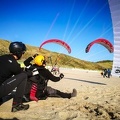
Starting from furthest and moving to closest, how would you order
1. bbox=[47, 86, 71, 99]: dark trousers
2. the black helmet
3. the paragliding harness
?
bbox=[47, 86, 71, 99]: dark trousers < the paragliding harness < the black helmet

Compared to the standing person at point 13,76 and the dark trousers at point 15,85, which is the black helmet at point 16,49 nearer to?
the standing person at point 13,76

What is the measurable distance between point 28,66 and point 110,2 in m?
6.05

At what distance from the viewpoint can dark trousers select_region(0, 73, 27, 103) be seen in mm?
4695

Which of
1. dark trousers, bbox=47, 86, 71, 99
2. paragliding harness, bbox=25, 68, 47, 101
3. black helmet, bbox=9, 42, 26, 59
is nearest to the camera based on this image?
black helmet, bbox=9, 42, 26, 59

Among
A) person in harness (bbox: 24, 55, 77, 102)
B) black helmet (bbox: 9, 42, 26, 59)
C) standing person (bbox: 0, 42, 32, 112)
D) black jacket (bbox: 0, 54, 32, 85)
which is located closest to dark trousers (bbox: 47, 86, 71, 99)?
person in harness (bbox: 24, 55, 77, 102)

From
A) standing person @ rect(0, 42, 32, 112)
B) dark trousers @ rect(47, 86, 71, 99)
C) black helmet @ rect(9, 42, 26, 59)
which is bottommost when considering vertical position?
dark trousers @ rect(47, 86, 71, 99)

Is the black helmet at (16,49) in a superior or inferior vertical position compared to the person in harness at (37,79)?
superior

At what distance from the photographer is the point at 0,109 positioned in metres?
5.29

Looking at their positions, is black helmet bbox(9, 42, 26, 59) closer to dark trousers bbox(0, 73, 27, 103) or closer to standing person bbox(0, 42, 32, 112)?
standing person bbox(0, 42, 32, 112)

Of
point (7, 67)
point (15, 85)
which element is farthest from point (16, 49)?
point (15, 85)

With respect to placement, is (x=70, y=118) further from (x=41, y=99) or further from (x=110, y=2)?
(x=110, y=2)

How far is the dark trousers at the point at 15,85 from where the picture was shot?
4.70 meters

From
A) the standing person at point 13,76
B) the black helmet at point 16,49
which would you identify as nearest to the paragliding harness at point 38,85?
the standing person at point 13,76

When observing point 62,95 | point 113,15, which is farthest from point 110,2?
point 62,95
